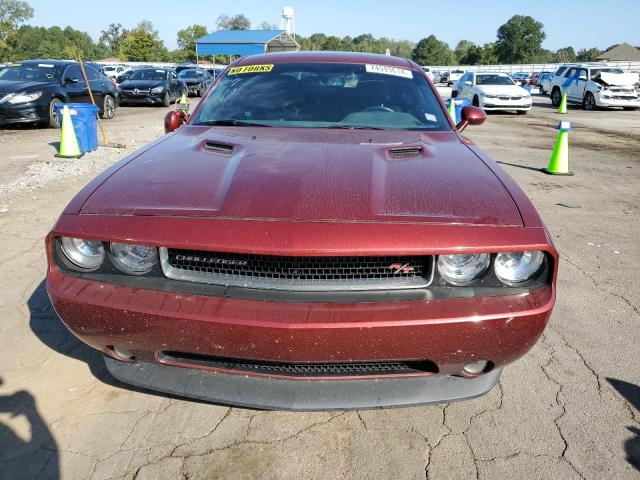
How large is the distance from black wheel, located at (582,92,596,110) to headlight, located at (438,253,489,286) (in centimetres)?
2157

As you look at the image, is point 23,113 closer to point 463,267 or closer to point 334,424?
→ point 334,424

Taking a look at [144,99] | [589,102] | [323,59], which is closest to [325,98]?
[323,59]

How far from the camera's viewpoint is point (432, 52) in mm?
115812

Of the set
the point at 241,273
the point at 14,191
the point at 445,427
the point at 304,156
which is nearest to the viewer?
the point at 241,273

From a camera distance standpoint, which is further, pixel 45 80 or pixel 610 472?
pixel 45 80

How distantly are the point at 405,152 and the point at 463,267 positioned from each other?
84 cm

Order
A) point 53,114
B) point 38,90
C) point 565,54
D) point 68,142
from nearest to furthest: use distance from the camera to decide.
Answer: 1. point 68,142
2. point 38,90
3. point 53,114
4. point 565,54

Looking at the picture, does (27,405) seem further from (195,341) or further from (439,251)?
(439,251)

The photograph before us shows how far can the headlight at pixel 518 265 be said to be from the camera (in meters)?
1.85

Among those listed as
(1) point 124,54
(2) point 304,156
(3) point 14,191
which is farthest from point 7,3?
(2) point 304,156

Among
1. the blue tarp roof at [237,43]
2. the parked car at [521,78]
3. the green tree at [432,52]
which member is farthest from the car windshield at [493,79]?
the green tree at [432,52]

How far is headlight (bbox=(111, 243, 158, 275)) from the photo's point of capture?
188cm

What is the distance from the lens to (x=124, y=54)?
91.6 metres

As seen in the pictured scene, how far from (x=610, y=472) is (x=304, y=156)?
184 cm
